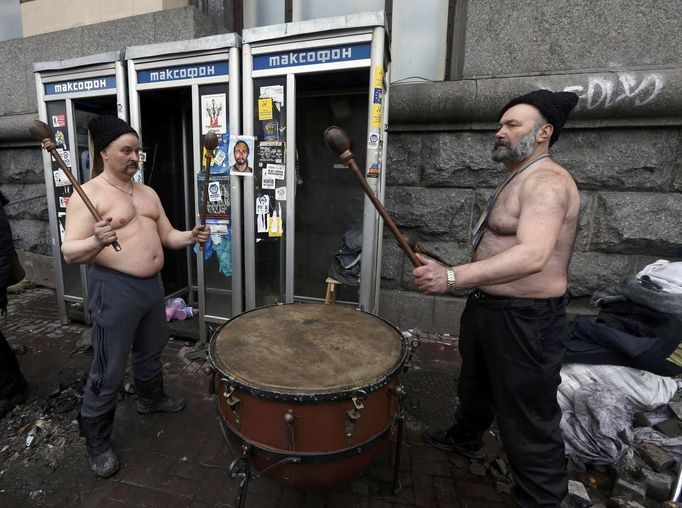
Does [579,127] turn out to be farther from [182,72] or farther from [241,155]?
[182,72]

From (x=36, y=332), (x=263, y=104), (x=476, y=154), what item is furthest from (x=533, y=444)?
(x=36, y=332)

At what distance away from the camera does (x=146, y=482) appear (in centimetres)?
227

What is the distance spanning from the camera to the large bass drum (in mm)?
1525

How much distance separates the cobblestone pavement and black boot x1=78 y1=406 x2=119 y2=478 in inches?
2.5

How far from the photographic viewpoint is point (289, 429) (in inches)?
59.9

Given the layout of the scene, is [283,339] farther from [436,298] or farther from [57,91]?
[57,91]

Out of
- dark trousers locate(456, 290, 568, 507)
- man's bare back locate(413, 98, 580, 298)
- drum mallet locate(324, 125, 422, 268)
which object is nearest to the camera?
man's bare back locate(413, 98, 580, 298)

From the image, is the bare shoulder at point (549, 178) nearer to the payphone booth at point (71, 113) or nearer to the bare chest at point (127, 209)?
the bare chest at point (127, 209)

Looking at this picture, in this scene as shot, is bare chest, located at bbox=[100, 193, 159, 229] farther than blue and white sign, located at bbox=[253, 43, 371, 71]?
No

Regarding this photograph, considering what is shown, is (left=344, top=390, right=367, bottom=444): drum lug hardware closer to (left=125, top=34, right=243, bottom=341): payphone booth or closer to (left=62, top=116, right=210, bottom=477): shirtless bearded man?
(left=62, top=116, right=210, bottom=477): shirtless bearded man

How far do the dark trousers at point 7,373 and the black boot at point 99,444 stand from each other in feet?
3.62

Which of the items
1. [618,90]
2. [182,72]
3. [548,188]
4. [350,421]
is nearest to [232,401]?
[350,421]

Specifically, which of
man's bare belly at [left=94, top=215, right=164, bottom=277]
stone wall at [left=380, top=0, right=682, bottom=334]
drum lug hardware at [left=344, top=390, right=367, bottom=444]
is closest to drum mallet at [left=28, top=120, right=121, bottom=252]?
man's bare belly at [left=94, top=215, right=164, bottom=277]

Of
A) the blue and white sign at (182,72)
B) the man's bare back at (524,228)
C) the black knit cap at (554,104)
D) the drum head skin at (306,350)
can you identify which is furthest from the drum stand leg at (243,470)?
the blue and white sign at (182,72)
